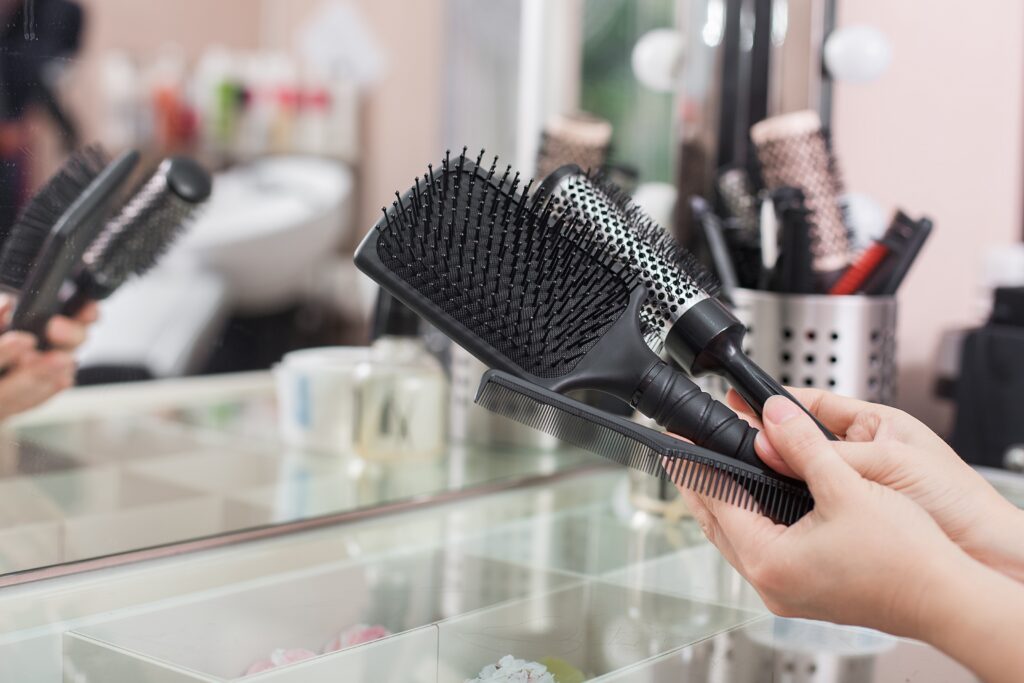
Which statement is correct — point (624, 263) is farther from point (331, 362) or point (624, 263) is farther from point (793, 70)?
point (793, 70)

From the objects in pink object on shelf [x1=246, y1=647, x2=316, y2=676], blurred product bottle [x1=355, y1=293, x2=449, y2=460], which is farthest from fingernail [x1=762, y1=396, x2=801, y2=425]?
blurred product bottle [x1=355, y1=293, x2=449, y2=460]

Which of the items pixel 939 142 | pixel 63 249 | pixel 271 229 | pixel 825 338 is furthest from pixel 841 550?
pixel 271 229

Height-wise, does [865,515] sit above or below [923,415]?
above

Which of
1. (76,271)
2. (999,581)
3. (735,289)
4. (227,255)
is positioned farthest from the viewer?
(227,255)

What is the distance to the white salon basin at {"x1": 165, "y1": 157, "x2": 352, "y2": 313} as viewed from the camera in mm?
1349

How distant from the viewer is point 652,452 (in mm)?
445

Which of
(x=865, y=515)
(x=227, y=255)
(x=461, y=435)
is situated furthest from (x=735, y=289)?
(x=227, y=255)

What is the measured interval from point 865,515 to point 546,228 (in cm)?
20

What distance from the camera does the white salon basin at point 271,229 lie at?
53.1 inches

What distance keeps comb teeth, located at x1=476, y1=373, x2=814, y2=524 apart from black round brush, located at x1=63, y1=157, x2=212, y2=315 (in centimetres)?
33

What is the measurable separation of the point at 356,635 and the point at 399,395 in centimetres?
29

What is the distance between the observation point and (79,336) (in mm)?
674

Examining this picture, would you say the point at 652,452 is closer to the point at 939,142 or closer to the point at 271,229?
the point at 939,142

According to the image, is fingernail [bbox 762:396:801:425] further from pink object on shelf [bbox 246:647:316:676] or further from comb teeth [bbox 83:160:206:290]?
comb teeth [bbox 83:160:206:290]
